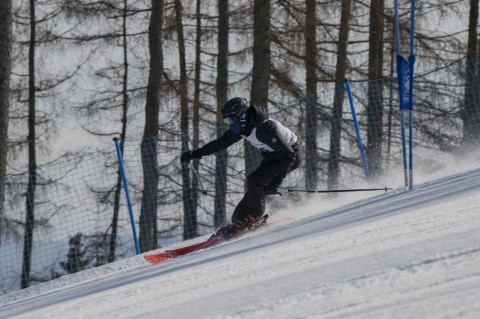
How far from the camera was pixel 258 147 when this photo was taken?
7305 mm

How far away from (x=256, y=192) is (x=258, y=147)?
49 centimetres

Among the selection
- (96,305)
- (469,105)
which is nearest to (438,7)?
(469,105)

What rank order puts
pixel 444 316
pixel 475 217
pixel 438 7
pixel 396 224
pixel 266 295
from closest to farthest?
pixel 444 316 < pixel 266 295 < pixel 475 217 < pixel 396 224 < pixel 438 7

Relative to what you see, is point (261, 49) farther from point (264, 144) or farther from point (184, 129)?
point (264, 144)

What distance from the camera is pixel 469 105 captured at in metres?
11.5

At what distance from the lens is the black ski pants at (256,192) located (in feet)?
23.8

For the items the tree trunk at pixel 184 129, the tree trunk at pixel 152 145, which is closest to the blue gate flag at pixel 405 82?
the tree trunk at pixel 152 145

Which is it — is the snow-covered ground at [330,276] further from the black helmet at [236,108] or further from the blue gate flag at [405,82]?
the black helmet at [236,108]

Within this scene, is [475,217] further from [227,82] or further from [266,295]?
[227,82]

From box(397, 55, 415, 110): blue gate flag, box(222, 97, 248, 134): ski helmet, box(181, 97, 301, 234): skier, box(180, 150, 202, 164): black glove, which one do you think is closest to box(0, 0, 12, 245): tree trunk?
box(180, 150, 202, 164): black glove

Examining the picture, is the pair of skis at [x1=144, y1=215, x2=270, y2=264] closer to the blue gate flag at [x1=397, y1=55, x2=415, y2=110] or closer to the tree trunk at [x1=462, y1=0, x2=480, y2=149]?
the blue gate flag at [x1=397, y1=55, x2=415, y2=110]

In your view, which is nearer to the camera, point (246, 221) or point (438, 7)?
point (246, 221)

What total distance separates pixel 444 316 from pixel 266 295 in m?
1.06

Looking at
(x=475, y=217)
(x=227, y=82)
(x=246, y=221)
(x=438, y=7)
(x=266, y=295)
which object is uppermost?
(x=438, y=7)
